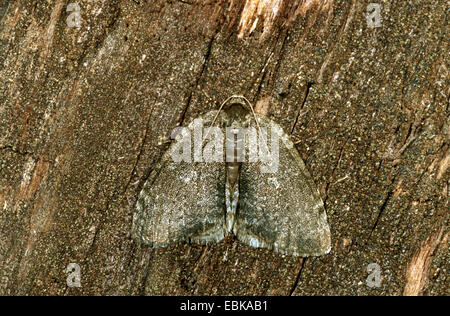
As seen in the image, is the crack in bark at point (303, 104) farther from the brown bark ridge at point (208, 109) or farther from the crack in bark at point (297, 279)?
the crack in bark at point (297, 279)

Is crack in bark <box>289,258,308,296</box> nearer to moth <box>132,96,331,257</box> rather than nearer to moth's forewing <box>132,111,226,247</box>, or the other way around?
moth <box>132,96,331,257</box>

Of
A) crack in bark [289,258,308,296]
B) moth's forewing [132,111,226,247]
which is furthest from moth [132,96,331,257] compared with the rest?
crack in bark [289,258,308,296]

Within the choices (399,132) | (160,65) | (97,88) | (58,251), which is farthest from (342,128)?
(58,251)

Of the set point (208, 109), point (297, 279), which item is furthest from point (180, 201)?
point (297, 279)

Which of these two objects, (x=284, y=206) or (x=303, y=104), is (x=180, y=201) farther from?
(x=303, y=104)

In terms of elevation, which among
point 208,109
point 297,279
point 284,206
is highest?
point 208,109

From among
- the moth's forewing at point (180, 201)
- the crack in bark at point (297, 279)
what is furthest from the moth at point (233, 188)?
the crack in bark at point (297, 279)
